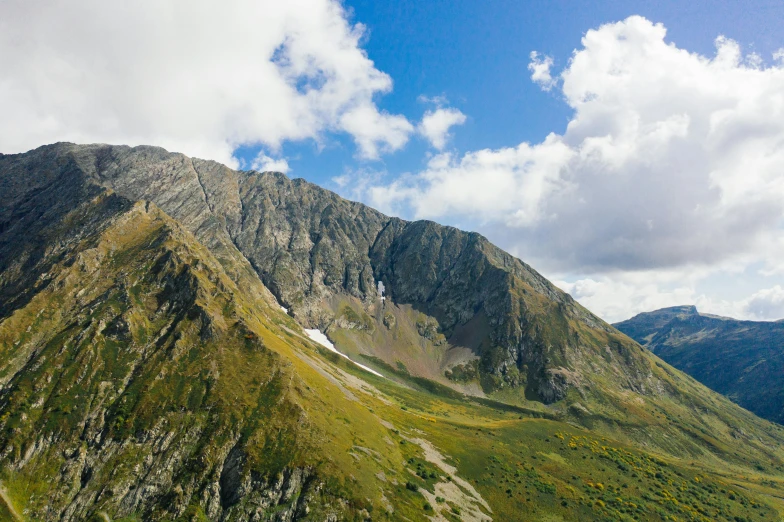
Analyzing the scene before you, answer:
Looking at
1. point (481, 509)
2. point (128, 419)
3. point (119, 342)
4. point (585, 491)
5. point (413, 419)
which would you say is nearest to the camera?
point (481, 509)

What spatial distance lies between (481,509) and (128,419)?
89977 mm

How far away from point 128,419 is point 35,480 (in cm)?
1940

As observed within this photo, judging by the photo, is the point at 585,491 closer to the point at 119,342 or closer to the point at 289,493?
the point at 289,493

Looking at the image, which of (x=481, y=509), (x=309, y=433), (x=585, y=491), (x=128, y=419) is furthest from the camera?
(x=585, y=491)

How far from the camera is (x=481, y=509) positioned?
83.6 m

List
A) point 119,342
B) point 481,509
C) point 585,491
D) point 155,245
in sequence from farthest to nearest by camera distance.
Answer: point 155,245 → point 119,342 → point 585,491 → point 481,509

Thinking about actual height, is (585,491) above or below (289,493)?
above

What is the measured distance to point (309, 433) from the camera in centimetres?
8988

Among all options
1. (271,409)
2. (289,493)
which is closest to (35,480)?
(271,409)

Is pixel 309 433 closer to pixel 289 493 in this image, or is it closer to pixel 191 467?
pixel 289 493

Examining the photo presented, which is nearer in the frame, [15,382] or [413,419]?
[15,382]

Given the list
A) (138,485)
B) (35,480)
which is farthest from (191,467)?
(35,480)

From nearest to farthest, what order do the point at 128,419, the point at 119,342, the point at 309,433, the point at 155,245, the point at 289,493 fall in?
the point at 289,493, the point at 309,433, the point at 128,419, the point at 119,342, the point at 155,245

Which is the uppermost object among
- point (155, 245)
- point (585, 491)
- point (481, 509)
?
point (155, 245)
